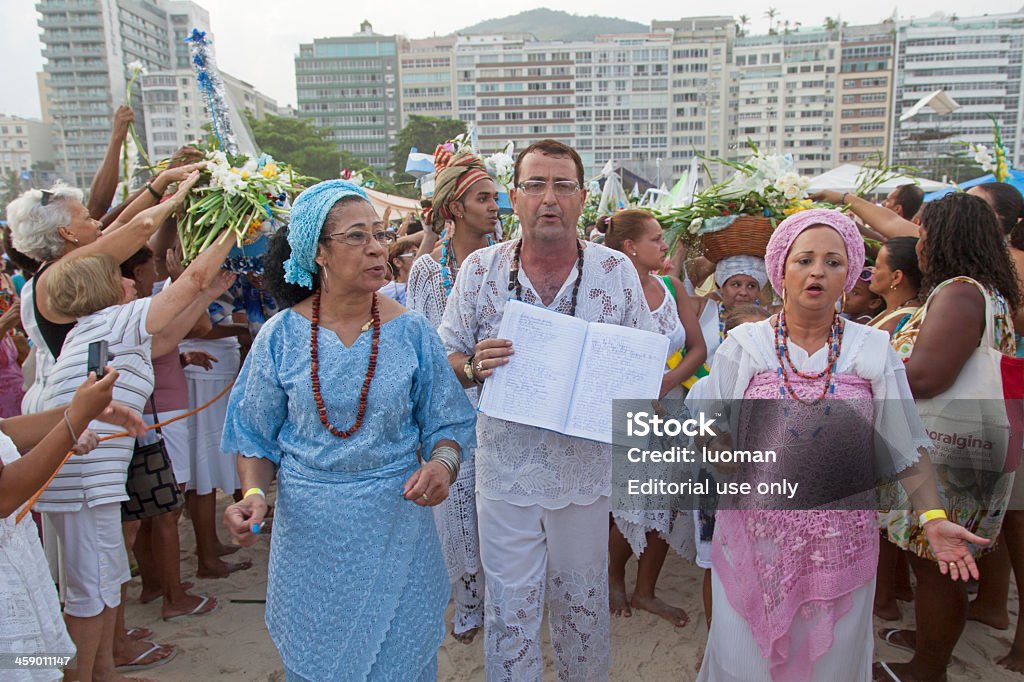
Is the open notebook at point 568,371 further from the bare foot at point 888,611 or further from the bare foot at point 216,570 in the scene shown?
the bare foot at point 216,570

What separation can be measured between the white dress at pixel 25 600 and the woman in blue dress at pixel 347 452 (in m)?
0.66

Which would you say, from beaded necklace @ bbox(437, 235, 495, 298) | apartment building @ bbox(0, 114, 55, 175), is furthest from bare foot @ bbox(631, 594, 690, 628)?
apartment building @ bbox(0, 114, 55, 175)

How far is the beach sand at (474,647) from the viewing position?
3.38 meters

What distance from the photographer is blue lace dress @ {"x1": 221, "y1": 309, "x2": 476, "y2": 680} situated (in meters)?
2.16

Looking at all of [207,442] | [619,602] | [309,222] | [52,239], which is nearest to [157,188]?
[52,239]

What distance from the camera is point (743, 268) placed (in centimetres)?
424

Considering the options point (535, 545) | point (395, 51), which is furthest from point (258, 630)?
point (395, 51)

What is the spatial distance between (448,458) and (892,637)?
2.91m

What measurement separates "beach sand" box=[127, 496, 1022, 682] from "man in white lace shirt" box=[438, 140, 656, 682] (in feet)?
2.84

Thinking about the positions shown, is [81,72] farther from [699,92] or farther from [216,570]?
[216,570]

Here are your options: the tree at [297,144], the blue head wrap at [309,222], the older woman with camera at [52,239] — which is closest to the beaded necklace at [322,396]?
the blue head wrap at [309,222]

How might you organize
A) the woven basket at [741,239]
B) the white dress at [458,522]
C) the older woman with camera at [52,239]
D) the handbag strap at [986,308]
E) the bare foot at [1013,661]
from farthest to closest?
1. the woven basket at [741,239]
2. the white dress at [458,522]
3. the bare foot at [1013,661]
4. the older woman with camera at [52,239]
5. the handbag strap at [986,308]

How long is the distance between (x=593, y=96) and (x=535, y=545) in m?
108

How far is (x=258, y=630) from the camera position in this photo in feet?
12.6
